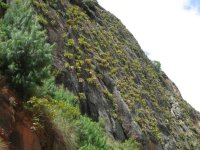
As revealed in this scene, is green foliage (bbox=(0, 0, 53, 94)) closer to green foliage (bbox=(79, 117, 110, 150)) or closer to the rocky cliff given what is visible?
green foliage (bbox=(79, 117, 110, 150))

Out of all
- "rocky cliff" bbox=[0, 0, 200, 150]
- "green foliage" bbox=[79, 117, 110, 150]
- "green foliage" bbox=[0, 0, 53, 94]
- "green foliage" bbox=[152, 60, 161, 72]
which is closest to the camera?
"green foliage" bbox=[0, 0, 53, 94]

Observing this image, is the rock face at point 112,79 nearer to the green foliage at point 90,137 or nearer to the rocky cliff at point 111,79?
the rocky cliff at point 111,79

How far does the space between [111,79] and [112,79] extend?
196 millimetres

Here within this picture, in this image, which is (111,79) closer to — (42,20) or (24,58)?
(42,20)

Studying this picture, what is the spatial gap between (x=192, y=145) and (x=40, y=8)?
1527 centimetres

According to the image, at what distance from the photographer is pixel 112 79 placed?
24.5 m

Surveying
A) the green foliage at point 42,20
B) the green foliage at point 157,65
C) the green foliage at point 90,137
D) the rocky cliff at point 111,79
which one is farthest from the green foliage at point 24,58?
the green foliage at point 157,65

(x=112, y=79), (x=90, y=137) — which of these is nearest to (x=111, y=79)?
(x=112, y=79)

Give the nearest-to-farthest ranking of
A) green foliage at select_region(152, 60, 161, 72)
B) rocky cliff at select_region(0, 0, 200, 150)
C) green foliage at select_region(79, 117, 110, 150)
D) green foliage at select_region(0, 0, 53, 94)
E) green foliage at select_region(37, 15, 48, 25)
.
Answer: green foliage at select_region(0, 0, 53, 94) → green foliage at select_region(79, 117, 110, 150) → green foliage at select_region(37, 15, 48, 25) → rocky cliff at select_region(0, 0, 200, 150) → green foliage at select_region(152, 60, 161, 72)

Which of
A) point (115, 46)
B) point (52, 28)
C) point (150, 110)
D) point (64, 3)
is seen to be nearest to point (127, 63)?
point (115, 46)

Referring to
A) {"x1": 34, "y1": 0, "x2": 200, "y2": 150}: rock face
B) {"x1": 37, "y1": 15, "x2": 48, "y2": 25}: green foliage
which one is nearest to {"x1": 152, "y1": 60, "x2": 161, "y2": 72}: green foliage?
{"x1": 34, "y1": 0, "x2": 200, "y2": 150}: rock face

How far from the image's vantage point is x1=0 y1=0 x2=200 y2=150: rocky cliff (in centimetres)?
2056

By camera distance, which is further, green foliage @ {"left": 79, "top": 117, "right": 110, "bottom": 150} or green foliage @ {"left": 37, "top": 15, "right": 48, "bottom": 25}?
green foliage @ {"left": 37, "top": 15, "right": 48, "bottom": 25}

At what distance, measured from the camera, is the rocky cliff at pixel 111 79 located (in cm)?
2056
